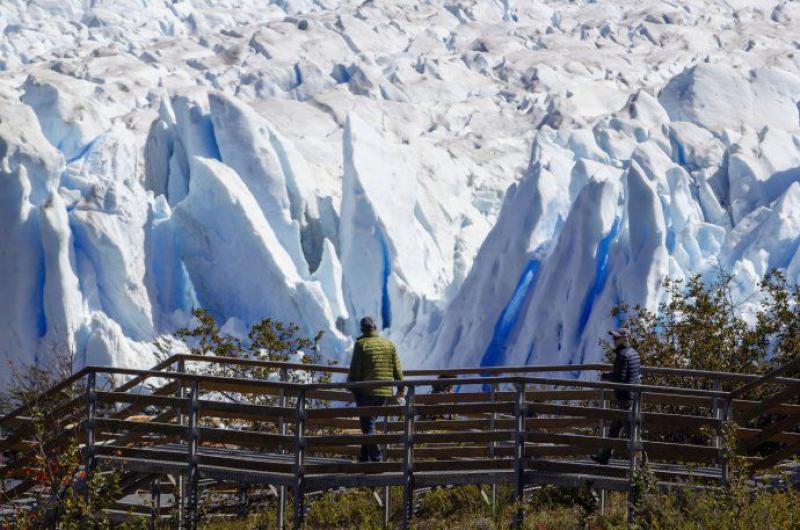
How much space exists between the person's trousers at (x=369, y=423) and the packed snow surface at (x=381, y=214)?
11.8m

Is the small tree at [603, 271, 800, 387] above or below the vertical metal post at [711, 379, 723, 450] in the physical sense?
above

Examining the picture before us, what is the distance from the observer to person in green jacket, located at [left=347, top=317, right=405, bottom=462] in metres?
10.7

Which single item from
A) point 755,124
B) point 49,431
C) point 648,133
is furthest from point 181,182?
point 49,431

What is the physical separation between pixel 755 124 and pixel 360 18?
4021 centimetres

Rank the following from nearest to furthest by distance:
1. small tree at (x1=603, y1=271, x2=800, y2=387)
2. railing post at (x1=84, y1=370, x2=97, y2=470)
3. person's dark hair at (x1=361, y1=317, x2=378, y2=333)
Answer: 1. person's dark hair at (x1=361, y1=317, x2=378, y2=333)
2. railing post at (x1=84, y1=370, x2=97, y2=470)
3. small tree at (x1=603, y1=271, x2=800, y2=387)

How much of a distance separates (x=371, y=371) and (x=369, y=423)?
0.41m

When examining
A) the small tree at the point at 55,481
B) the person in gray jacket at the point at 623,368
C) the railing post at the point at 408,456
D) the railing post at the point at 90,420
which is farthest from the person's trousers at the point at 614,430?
the railing post at the point at 90,420

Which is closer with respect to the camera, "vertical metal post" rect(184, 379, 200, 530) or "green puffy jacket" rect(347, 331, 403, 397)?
"vertical metal post" rect(184, 379, 200, 530)

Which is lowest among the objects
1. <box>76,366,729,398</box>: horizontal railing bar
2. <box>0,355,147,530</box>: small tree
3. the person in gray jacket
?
<box>0,355,147,530</box>: small tree

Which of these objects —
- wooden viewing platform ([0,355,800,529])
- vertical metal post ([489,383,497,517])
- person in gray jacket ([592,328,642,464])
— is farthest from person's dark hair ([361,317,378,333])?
person in gray jacket ([592,328,642,464])

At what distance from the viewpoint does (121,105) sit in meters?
49.7

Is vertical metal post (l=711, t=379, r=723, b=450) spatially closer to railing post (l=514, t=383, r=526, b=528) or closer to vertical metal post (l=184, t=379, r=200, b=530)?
railing post (l=514, t=383, r=526, b=528)

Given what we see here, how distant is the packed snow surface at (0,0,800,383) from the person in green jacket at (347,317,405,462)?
11749mm

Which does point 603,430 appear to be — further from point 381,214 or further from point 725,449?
point 381,214
